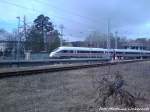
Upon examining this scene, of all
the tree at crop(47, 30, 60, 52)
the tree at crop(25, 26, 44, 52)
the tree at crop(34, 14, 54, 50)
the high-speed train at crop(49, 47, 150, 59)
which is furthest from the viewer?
the tree at crop(34, 14, 54, 50)

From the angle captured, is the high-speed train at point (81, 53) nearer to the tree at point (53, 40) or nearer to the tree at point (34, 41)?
the tree at point (53, 40)

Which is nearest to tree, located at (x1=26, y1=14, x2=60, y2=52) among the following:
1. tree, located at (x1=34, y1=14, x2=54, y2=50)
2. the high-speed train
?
tree, located at (x1=34, y1=14, x2=54, y2=50)

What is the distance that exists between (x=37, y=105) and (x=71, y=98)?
1.67m

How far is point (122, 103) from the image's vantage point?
317 inches

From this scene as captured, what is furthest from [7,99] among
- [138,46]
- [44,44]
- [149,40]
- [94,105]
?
[149,40]

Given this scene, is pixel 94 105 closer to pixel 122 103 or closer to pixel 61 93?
pixel 122 103

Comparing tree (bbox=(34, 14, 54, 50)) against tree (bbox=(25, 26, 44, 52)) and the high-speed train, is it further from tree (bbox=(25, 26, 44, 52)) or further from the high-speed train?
the high-speed train

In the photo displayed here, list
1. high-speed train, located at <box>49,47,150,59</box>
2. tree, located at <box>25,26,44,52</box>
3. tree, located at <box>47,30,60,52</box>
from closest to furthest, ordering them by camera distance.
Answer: high-speed train, located at <box>49,47,150,59</box>
tree, located at <box>25,26,44,52</box>
tree, located at <box>47,30,60,52</box>

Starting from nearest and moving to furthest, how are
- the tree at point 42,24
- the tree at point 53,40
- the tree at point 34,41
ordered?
1. the tree at point 34,41
2. the tree at point 53,40
3. the tree at point 42,24

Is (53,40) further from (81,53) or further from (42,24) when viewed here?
(81,53)

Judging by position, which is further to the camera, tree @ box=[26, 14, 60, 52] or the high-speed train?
tree @ box=[26, 14, 60, 52]

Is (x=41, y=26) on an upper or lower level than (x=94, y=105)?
upper

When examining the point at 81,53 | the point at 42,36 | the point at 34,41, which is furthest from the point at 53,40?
the point at 81,53

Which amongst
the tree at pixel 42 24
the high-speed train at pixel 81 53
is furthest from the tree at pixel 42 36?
the high-speed train at pixel 81 53
